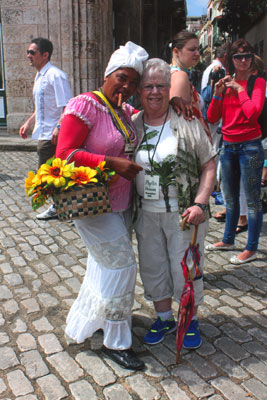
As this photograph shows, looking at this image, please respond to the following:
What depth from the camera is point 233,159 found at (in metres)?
4.25

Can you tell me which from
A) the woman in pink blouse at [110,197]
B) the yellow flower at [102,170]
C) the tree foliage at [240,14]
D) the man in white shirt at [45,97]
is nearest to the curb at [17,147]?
the man in white shirt at [45,97]

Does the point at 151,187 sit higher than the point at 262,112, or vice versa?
the point at 262,112

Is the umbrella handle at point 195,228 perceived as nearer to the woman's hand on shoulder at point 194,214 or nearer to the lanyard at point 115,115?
the woman's hand on shoulder at point 194,214

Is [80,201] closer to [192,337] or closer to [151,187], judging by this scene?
[151,187]

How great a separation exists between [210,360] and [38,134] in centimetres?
361

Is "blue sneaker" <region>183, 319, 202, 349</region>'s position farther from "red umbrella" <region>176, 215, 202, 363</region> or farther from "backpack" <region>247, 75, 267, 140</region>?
"backpack" <region>247, 75, 267, 140</region>

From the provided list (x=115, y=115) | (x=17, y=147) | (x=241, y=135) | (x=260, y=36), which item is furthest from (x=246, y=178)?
(x=260, y=36)

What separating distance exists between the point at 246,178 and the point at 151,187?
174 centimetres

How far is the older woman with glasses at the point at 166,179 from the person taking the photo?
2590mm

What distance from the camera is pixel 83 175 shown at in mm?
2365

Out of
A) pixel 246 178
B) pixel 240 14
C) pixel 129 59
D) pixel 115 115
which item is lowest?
pixel 246 178

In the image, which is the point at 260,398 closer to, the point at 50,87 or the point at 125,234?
the point at 125,234

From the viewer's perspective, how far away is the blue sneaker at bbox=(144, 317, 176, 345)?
9.59 feet

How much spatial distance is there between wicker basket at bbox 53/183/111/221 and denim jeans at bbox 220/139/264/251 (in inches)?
83.3
